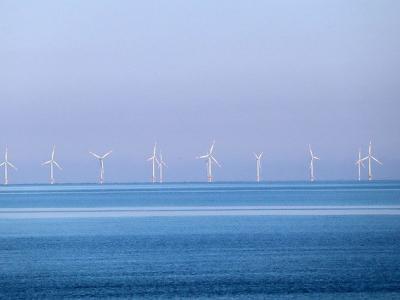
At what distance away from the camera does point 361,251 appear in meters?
31.2

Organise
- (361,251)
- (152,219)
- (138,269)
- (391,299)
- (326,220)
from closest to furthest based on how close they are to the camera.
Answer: (391,299)
(138,269)
(361,251)
(326,220)
(152,219)

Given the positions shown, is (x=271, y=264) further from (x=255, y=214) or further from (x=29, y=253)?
(x=255, y=214)

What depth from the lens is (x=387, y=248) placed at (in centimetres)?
3228

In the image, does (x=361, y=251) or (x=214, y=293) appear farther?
(x=361, y=251)

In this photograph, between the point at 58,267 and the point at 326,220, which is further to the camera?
the point at 326,220

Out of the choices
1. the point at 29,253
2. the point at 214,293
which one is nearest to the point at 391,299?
the point at 214,293

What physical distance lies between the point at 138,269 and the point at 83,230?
66.7 ft

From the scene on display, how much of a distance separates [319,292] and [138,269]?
6.65 meters

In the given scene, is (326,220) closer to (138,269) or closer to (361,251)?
(361,251)

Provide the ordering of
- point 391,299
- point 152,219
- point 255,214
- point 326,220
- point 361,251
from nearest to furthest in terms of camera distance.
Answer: point 391,299
point 361,251
point 326,220
point 152,219
point 255,214

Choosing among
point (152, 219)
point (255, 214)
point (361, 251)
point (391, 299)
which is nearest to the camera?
point (391, 299)

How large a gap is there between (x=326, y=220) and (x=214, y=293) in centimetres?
3198

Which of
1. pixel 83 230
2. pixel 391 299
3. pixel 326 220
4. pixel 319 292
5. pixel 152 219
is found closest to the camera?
pixel 391 299

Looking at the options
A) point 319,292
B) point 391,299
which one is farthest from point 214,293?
point 391,299
